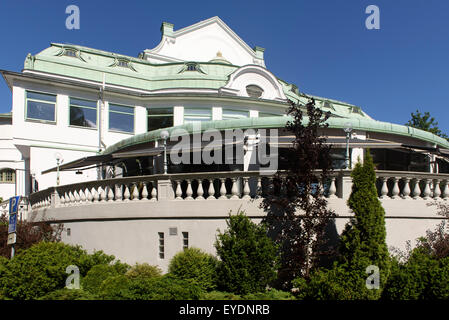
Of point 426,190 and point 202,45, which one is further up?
point 202,45

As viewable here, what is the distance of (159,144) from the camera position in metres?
14.5

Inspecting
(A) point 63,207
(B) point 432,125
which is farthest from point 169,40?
(B) point 432,125

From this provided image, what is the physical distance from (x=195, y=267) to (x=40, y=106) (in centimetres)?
1860

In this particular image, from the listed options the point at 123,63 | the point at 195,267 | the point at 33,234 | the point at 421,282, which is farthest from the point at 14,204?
the point at 123,63

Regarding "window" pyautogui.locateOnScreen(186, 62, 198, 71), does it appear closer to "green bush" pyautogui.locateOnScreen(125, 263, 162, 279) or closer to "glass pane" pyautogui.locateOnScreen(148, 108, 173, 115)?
"glass pane" pyautogui.locateOnScreen(148, 108, 173, 115)

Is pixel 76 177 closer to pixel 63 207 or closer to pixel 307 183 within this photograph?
pixel 63 207

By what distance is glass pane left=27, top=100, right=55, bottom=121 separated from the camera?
2241 cm

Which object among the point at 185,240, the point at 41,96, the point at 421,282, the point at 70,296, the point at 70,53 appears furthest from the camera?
the point at 70,53

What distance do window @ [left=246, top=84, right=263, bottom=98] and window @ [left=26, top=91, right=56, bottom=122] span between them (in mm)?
13390

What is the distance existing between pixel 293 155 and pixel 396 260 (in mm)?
3632

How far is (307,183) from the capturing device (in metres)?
8.68

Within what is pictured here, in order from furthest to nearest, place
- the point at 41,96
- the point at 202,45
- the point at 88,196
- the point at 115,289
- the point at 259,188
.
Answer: the point at 202,45 → the point at 41,96 → the point at 88,196 → the point at 259,188 → the point at 115,289

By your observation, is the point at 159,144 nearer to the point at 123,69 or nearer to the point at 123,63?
the point at 123,69

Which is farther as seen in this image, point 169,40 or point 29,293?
point 169,40
